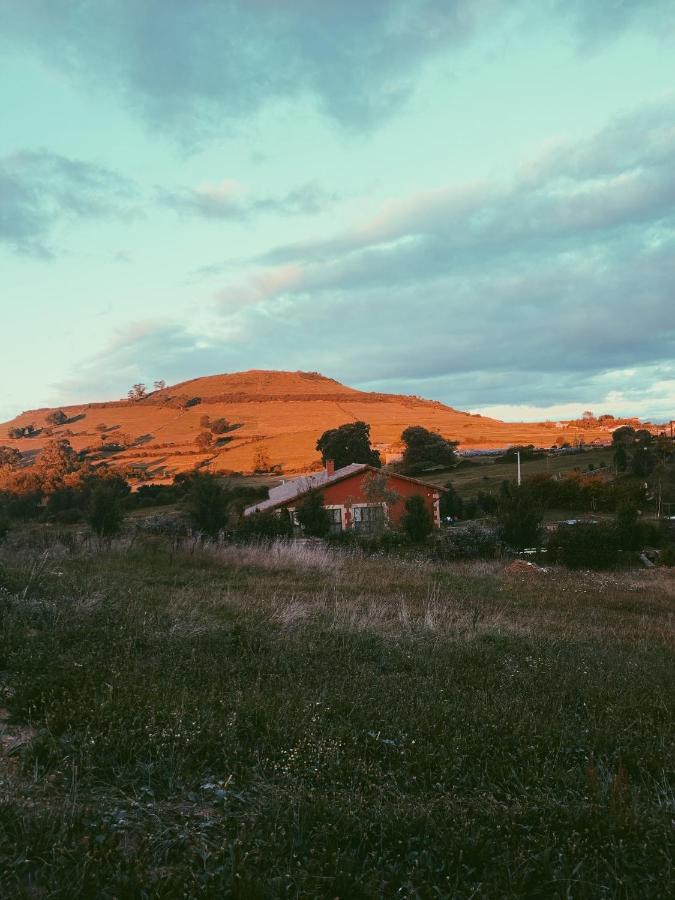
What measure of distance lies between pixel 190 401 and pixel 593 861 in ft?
404

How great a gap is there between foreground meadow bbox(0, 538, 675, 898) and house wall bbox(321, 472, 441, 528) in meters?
33.6

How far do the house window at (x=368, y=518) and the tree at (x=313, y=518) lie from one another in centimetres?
258

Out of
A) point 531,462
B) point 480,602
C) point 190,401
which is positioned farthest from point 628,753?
point 190,401

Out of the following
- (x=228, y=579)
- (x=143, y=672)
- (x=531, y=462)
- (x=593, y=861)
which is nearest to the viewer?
(x=593, y=861)

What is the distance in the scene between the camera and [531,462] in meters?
74.7

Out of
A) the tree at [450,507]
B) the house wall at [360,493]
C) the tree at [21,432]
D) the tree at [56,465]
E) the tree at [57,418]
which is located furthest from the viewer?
the tree at [57,418]

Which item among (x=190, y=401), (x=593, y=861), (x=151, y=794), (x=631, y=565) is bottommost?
(x=631, y=565)

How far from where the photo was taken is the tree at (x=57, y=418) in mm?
115312

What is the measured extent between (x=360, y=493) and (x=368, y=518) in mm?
4081

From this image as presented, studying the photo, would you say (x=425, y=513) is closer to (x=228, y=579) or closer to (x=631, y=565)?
(x=631, y=565)

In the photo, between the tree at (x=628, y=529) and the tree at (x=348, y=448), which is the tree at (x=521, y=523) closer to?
the tree at (x=628, y=529)

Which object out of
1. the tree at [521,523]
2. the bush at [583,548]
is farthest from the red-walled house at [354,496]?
the bush at [583,548]

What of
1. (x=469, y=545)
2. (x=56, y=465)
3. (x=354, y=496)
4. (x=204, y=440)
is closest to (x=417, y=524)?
(x=469, y=545)

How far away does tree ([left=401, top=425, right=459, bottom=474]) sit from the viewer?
7569 cm
